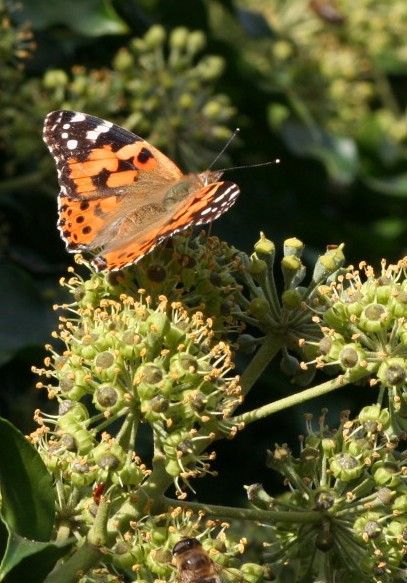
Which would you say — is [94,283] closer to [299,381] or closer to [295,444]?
[299,381]

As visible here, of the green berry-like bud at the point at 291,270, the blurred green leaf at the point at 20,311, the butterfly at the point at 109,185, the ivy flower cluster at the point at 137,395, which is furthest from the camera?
the blurred green leaf at the point at 20,311

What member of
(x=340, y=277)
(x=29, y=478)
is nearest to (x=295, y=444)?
(x=340, y=277)

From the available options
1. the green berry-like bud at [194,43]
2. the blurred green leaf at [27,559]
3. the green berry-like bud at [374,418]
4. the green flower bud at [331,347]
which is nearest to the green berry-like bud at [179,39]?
the green berry-like bud at [194,43]

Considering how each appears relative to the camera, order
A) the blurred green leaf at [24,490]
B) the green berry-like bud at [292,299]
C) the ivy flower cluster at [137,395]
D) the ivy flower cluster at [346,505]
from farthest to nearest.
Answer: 1. the green berry-like bud at [292,299]
2. the ivy flower cluster at [346,505]
3. the ivy flower cluster at [137,395]
4. the blurred green leaf at [24,490]

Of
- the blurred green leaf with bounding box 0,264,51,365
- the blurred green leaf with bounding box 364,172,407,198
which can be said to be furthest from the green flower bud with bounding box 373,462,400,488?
the blurred green leaf with bounding box 364,172,407,198

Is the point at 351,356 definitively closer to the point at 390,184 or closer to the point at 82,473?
the point at 82,473

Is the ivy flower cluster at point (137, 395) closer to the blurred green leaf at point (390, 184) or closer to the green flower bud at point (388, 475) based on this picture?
the green flower bud at point (388, 475)
